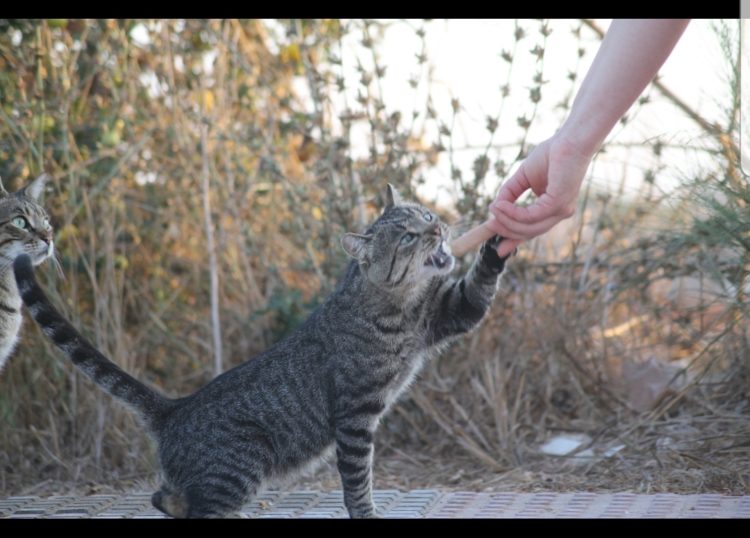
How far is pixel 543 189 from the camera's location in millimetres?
3242

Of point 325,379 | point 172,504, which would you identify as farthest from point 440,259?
point 172,504

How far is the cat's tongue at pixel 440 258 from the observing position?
3834mm

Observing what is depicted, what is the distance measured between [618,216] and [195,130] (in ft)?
8.66

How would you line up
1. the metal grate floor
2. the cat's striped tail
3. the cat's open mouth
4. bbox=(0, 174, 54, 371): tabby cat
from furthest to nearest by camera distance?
bbox=(0, 174, 54, 371): tabby cat → the cat's open mouth → the cat's striped tail → the metal grate floor

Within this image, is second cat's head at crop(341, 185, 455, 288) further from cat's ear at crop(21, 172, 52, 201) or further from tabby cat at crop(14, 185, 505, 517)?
cat's ear at crop(21, 172, 52, 201)

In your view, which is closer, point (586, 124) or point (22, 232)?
point (586, 124)

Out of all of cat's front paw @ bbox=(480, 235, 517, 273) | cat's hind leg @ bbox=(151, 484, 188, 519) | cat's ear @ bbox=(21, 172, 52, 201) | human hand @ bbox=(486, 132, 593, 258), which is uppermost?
cat's ear @ bbox=(21, 172, 52, 201)

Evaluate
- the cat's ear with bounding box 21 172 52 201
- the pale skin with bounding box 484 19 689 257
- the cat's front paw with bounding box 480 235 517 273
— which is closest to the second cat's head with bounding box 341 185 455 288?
the cat's front paw with bounding box 480 235 517 273

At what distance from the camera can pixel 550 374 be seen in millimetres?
5430

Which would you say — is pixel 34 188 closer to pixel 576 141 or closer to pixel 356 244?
pixel 356 244

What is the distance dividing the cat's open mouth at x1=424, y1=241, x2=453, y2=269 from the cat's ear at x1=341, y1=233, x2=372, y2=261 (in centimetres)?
26

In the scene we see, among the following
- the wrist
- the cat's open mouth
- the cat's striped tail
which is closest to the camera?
the wrist

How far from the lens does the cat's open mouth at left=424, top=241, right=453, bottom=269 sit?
3832mm

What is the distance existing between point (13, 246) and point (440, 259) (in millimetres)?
1988
